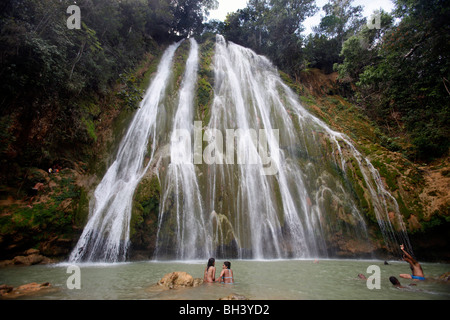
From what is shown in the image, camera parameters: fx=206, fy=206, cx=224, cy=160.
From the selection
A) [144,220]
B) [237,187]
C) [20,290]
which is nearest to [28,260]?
[144,220]

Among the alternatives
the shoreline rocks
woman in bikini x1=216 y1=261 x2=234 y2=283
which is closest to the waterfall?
the shoreline rocks

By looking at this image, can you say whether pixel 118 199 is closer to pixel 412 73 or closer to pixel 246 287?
pixel 246 287

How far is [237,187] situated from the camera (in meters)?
9.56

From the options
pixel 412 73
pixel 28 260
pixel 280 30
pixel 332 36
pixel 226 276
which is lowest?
pixel 226 276

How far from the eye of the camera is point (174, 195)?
865 centimetres

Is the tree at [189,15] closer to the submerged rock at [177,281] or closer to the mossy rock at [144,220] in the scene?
the mossy rock at [144,220]

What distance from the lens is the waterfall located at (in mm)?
8031

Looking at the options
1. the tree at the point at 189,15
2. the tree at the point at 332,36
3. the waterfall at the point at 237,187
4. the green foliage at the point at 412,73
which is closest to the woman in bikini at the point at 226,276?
the waterfall at the point at 237,187

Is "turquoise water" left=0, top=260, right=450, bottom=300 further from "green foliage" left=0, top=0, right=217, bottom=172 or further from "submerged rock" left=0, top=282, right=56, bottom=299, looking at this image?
"green foliage" left=0, top=0, right=217, bottom=172

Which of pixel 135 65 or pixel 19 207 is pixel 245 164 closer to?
pixel 19 207

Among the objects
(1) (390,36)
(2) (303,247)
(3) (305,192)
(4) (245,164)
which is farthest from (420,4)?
(2) (303,247)

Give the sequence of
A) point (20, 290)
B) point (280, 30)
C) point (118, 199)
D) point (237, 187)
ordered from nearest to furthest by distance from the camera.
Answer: point (20, 290) < point (118, 199) < point (237, 187) < point (280, 30)

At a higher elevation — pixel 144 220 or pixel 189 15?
pixel 189 15

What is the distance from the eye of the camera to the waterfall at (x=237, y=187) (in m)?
8.03
